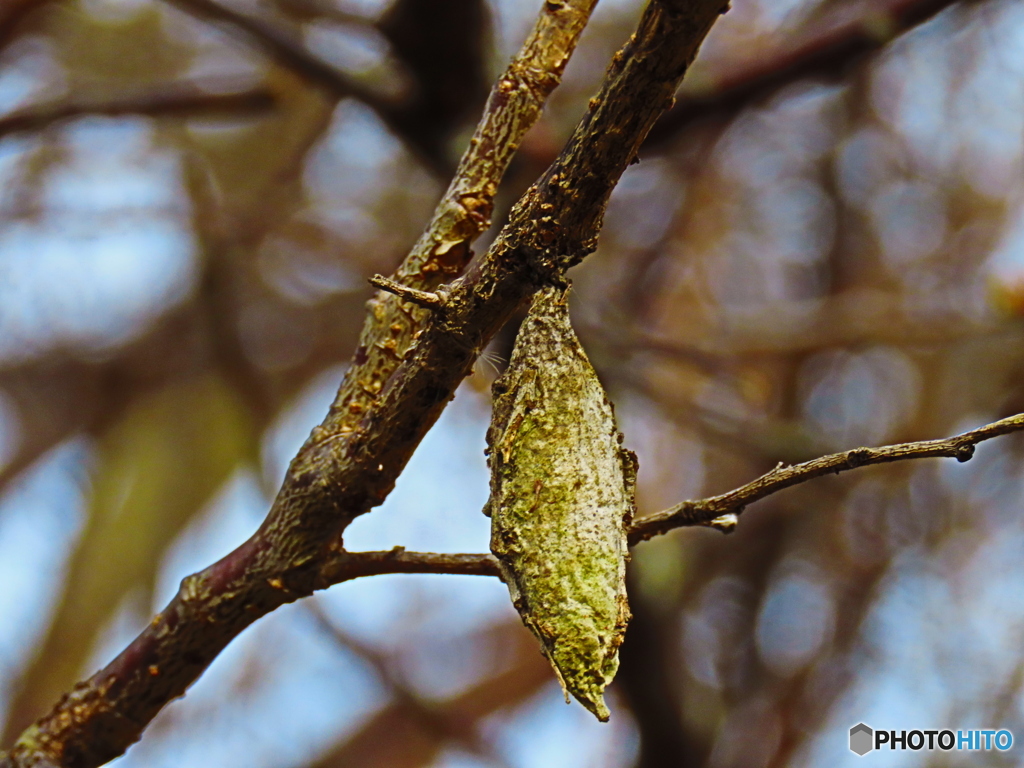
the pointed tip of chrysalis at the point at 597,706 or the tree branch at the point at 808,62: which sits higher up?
the tree branch at the point at 808,62

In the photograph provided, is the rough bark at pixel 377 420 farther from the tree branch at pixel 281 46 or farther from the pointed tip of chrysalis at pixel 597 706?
the tree branch at pixel 281 46

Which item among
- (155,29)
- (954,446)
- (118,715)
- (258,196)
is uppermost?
(155,29)

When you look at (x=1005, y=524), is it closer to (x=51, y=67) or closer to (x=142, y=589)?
(x=142, y=589)

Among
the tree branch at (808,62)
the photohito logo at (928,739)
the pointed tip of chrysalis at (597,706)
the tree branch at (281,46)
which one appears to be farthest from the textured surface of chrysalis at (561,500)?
the photohito logo at (928,739)

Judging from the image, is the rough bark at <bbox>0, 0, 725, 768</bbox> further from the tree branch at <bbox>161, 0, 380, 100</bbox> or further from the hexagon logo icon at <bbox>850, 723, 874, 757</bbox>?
the hexagon logo icon at <bbox>850, 723, 874, 757</bbox>

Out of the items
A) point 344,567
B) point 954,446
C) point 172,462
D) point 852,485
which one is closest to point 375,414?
point 344,567

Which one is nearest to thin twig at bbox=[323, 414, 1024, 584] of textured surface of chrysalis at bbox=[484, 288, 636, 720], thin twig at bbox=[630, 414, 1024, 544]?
thin twig at bbox=[630, 414, 1024, 544]
